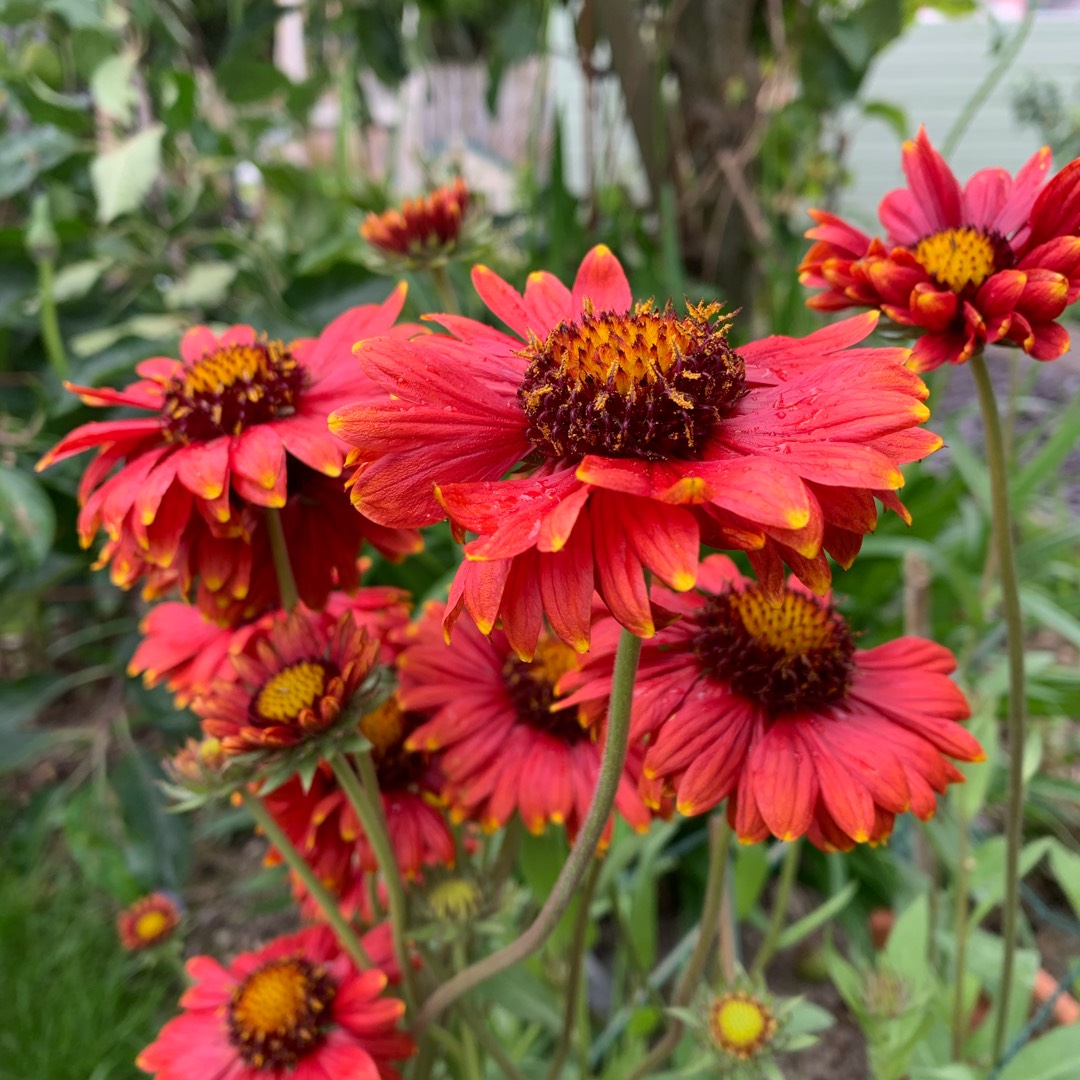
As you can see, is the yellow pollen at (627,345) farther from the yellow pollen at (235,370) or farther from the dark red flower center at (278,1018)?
the dark red flower center at (278,1018)

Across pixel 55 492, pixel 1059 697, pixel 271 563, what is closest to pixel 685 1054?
pixel 271 563

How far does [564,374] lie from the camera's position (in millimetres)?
298

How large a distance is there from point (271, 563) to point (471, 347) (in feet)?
0.61

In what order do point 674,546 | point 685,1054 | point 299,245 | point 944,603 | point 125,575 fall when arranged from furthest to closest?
point 299,245, point 944,603, point 685,1054, point 125,575, point 674,546

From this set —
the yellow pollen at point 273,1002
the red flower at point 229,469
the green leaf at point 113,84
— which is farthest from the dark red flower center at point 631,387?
the green leaf at point 113,84

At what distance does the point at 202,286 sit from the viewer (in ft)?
3.05

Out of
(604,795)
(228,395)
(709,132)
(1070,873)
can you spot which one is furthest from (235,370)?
(709,132)

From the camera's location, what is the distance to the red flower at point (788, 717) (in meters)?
0.33

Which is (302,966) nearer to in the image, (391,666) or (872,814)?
(391,666)

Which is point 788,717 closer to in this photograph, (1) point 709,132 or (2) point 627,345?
(2) point 627,345

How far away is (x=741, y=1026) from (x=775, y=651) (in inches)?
8.4

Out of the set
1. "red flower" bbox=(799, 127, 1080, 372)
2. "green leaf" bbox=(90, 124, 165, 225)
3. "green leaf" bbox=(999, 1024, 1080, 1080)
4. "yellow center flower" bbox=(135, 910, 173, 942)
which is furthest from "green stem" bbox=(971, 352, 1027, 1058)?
"green leaf" bbox=(90, 124, 165, 225)

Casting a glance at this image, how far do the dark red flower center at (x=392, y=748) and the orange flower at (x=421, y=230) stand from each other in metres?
0.38

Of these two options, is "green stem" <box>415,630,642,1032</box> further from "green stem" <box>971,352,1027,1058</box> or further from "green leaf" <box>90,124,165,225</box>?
"green leaf" <box>90,124,165,225</box>
